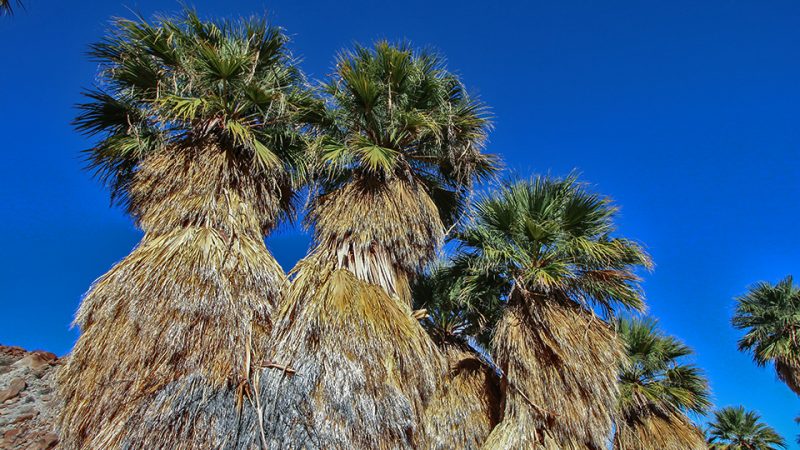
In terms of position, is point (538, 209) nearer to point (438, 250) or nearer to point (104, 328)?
point (438, 250)

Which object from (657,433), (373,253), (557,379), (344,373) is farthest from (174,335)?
(657,433)

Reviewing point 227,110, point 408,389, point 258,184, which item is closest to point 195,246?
point 258,184

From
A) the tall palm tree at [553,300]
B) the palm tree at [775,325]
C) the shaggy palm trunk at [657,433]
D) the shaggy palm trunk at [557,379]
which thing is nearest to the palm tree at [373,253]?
the tall palm tree at [553,300]

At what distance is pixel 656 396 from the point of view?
10156mm

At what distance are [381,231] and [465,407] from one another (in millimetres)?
3606

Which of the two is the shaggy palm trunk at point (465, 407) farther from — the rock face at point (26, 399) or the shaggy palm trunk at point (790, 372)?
the shaggy palm trunk at point (790, 372)

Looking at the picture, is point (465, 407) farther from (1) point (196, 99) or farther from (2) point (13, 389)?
(2) point (13, 389)

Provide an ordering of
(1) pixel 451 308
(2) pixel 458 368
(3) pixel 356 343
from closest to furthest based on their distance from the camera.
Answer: (3) pixel 356 343, (2) pixel 458 368, (1) pixel 451 308

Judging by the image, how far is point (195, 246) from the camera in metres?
5.37

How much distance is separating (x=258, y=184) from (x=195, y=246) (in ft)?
5.54

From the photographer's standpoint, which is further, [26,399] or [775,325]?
[775,325]

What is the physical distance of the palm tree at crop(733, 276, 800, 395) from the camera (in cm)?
1373

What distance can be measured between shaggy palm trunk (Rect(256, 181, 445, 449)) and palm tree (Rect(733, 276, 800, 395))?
45.8 feet

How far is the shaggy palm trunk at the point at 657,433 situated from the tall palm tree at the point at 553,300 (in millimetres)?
4189
